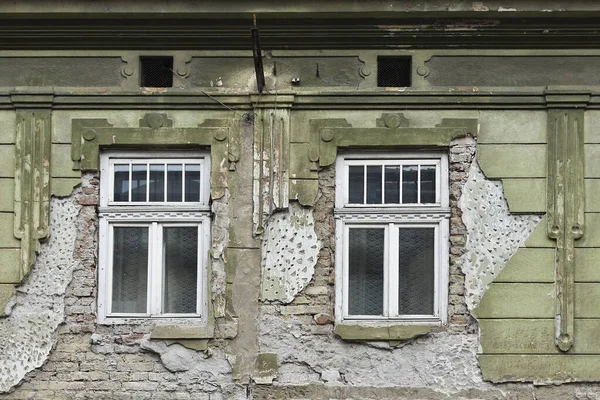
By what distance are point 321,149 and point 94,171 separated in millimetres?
1809

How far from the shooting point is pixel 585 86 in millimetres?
6500

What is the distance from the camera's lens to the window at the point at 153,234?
6.62 metres

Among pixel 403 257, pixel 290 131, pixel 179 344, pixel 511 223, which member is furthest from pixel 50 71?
pixel 511 223

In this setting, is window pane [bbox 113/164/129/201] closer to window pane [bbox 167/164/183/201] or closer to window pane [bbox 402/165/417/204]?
window pane [bbox 167/164/183/201]

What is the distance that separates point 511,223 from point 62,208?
3.53 metres

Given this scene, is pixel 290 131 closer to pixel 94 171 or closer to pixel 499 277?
pixel 94 171

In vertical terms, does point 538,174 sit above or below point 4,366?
above

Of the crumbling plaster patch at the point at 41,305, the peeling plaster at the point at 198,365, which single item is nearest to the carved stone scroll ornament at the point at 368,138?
the peeling plaster at the point at 198,365

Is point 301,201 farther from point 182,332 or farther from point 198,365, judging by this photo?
point 198,365

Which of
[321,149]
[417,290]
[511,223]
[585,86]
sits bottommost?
[417,290]

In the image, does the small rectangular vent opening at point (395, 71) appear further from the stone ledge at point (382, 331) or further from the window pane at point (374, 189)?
the stone ledge at point (382, 331)

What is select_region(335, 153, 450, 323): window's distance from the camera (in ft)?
21.5

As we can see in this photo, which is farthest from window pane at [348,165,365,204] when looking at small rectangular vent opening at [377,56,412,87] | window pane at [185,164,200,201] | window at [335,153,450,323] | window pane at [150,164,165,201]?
window pane at [150,164,165,201]

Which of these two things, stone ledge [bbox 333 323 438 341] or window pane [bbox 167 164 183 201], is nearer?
stone ledge [bbox 333 323 438 341]
